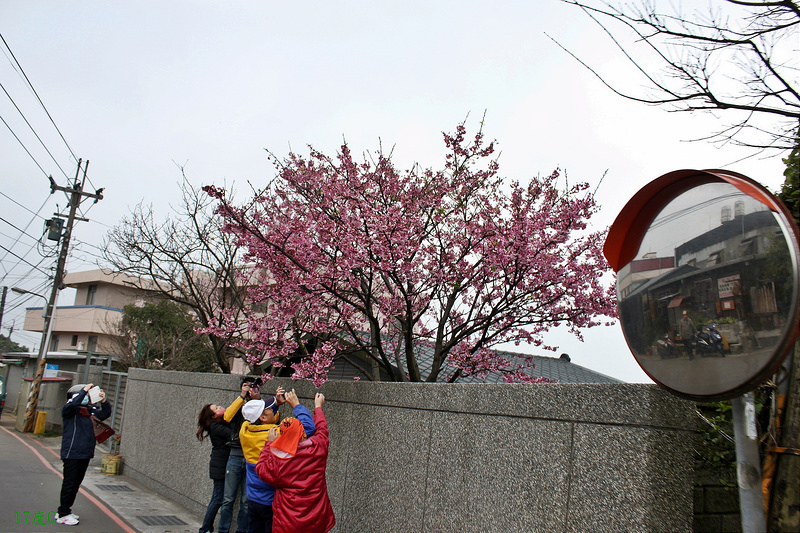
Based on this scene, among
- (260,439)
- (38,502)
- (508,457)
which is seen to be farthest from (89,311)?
(508,457)

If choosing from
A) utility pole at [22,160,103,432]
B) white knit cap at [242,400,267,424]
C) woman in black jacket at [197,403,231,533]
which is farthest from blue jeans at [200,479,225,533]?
utility pole at [22,160,103,432]

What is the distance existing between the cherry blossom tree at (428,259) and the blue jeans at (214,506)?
180 cm

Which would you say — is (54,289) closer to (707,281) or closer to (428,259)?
(428,259)

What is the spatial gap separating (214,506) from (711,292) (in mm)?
6550

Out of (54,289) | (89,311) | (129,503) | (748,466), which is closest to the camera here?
(748,466)

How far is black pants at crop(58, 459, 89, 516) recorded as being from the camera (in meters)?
7.66

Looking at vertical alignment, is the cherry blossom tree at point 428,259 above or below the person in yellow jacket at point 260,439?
above

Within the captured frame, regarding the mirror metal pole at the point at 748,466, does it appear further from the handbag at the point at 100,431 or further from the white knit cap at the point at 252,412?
the handbag at the point at 100,431

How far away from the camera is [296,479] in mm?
4617

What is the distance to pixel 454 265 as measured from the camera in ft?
23.7

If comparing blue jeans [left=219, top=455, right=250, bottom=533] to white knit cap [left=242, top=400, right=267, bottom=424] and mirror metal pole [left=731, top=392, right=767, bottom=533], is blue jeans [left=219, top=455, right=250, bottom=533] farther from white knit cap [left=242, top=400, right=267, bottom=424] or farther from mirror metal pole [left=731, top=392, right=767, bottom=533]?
mirror metal pole [left=731, top=392, right=767, bottom=533]

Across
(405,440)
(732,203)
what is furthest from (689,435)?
(405,440)

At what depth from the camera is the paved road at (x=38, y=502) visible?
748cm

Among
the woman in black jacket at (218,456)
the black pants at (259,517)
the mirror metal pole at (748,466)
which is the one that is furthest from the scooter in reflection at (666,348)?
the woman in black jacket at (218,456)
